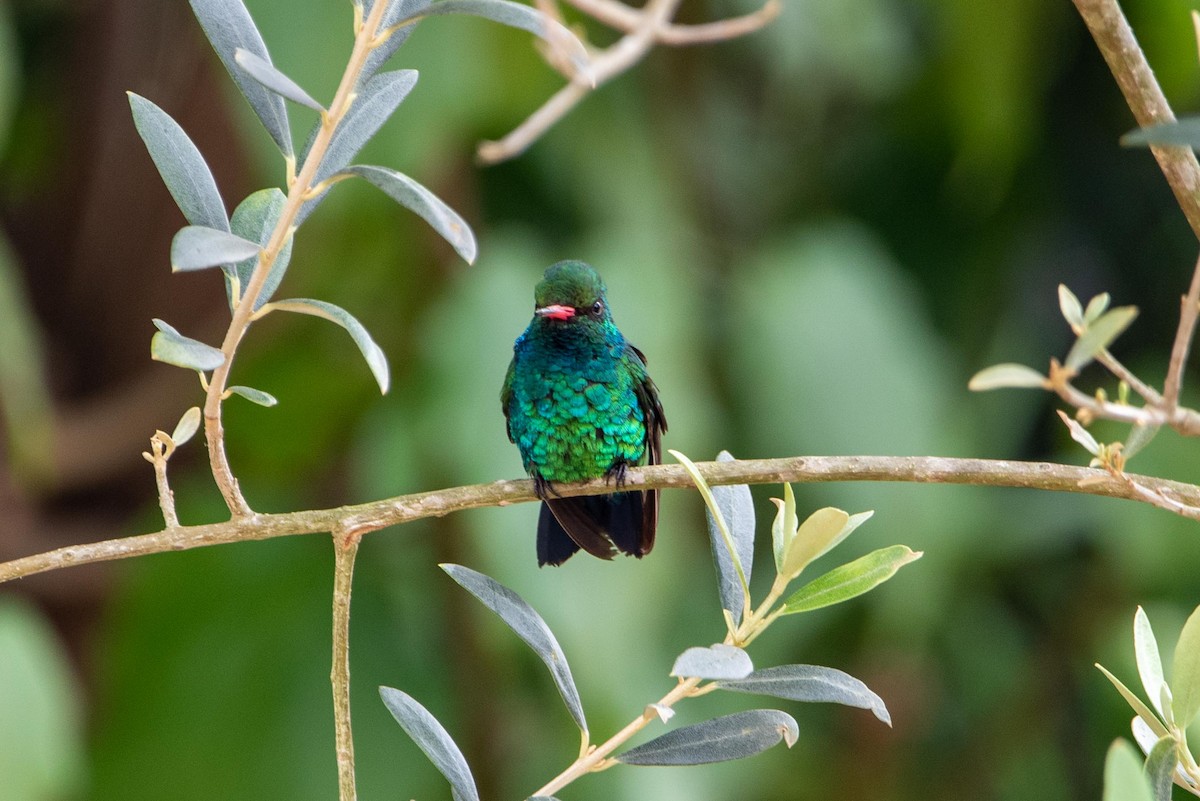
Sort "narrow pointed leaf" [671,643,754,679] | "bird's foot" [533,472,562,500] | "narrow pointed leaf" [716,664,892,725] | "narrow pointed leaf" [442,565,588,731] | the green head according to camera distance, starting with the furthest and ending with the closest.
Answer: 1. the green head
2. "bird's foot" [533,472,562,500]
3. "narrow pointed leaf" [442,565,588,731]
4. "narrow pointed leaf" [716,664,892,725]
5. "narrow pointed leaf" [671,643,754,679]

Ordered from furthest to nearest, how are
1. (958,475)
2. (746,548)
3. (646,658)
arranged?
(646,658) < (746,548) < (958,475)

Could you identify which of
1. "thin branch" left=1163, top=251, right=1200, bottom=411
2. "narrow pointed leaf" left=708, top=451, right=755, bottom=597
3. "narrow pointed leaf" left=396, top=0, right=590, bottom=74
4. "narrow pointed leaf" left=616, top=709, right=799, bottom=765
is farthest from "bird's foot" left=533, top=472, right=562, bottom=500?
"thin branch" left=1163, top=251, right=1200, bottom=411

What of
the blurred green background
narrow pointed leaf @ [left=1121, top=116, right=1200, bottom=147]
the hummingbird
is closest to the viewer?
narrow pointed leaf @ [left=1121, top=116, right=1200, bottom=147]

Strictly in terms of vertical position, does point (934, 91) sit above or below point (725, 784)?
above

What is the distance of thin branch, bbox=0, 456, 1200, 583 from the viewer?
123 cm

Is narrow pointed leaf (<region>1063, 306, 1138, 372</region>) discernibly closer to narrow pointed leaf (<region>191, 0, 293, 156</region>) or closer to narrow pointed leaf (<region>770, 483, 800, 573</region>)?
narrow pointed leaf (<region>770, 483, 800, 573</region>)

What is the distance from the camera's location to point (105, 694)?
415 cm

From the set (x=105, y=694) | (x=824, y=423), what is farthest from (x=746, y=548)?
(x=105, y=694)

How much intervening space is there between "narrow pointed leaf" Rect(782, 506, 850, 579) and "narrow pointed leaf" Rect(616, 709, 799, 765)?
15 cm

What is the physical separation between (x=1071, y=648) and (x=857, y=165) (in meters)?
2.04

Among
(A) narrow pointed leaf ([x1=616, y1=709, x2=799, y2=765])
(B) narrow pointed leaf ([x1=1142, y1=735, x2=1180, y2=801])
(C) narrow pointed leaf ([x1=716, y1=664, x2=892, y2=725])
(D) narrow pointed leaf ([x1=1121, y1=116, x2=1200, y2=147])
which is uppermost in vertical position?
(D) narrow pointed leaf ([x1=1121, y1=116, x2=1200, y2=147])

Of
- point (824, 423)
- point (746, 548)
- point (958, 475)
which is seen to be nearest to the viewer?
point (958, 475)

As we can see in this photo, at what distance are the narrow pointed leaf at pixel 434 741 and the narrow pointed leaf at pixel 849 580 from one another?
356 millimetres

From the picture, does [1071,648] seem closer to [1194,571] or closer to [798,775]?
[1194,571]
